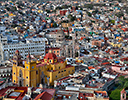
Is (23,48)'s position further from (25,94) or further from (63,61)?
(25,94)

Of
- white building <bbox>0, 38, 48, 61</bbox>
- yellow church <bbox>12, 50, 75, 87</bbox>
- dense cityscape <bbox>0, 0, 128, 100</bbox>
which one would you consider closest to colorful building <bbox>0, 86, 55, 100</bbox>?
dense cityscape <bbox>0, 0, 128, 100</bbox>

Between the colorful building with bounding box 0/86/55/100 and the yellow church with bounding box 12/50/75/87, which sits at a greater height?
the yellow church with bounding box 12/50/75/87

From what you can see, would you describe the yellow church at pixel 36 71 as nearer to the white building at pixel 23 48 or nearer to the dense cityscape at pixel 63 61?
the dense cityscape at pixel 63 61

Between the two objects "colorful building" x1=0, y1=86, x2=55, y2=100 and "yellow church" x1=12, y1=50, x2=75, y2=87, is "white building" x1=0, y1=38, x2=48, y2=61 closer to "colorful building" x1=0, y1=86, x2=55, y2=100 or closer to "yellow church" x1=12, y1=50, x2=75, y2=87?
"yellow church" x1=12, y1=50, x2=75, y2=87

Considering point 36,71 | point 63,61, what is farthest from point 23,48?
point 36,71

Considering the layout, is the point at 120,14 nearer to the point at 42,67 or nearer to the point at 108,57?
the point at 108,57

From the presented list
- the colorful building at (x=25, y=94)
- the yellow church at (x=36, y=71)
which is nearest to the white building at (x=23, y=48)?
the yellow church at (x=36, y=71)

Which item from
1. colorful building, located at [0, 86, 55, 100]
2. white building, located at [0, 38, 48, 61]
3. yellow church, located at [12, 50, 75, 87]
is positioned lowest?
colorful building, located at [0, 86, 55, 100]

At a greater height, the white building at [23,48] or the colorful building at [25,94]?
the white building at [23,48]
